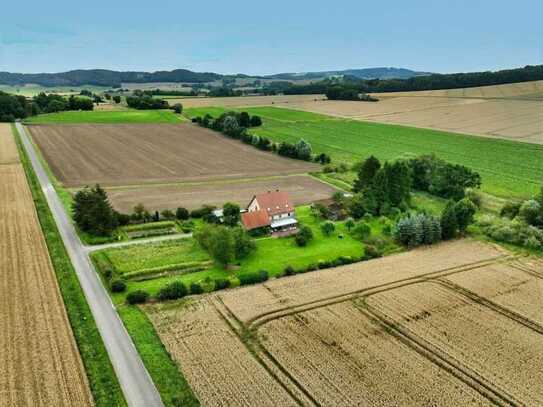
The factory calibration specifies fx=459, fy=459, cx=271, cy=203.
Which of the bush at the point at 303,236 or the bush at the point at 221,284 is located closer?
the bush at the point at 221,284

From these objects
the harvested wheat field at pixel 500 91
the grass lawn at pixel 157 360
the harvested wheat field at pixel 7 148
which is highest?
the harvested wheat field at pixel 500 91

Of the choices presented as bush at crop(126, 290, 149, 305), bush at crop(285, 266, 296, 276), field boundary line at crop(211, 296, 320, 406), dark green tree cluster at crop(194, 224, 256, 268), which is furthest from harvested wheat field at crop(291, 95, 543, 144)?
bush at crop(126, 290, 149, 305)

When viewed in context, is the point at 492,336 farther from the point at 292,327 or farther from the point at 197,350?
the point at 197,350

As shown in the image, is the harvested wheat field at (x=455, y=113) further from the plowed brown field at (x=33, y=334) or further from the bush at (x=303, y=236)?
the plowed brown field at (x=33, y=334)

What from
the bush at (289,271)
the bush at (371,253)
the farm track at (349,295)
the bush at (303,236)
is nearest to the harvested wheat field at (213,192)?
the bush at (303,236)

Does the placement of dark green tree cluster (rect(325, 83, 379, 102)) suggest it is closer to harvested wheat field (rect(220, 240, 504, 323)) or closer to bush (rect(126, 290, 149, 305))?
harvested wheat field (rect(220, 240, 504, 323))

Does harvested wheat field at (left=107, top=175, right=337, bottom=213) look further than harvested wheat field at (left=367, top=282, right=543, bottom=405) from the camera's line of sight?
Yes
